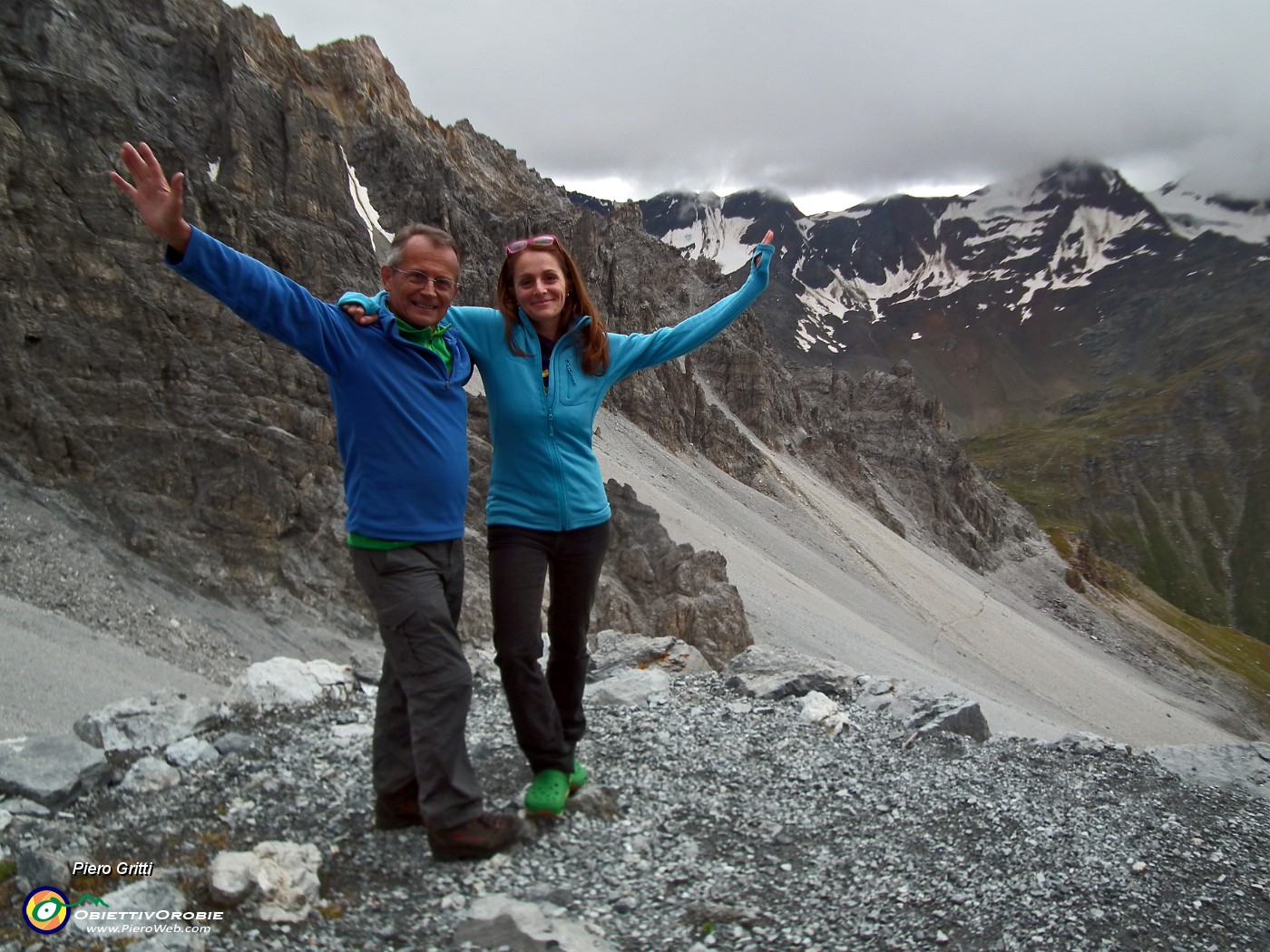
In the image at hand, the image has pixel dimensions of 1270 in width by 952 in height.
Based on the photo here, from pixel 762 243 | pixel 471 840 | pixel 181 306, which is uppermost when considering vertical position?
pixel 181 306

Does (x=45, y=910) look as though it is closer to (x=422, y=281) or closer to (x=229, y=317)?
(x=422, y=281)

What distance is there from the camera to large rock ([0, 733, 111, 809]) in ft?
18.3

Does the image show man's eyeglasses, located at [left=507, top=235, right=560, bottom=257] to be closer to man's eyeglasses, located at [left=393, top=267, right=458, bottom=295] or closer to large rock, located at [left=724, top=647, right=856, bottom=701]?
man's eyeglasses, located at [left=393, top=267, right=458, bottom=295]

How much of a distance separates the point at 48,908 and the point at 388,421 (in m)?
3.06

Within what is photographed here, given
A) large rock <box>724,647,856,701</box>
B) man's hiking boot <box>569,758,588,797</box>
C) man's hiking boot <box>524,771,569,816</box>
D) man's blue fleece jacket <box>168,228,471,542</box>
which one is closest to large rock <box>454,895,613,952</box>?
man's hiking boot <box>524,771,569,816</box>

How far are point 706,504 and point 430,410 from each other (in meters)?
51.5

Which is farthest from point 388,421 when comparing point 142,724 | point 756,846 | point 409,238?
point 142,724

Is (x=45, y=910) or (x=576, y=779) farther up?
(x=576, y=779)

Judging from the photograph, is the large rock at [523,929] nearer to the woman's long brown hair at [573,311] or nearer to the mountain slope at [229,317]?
the woman's long brown hair at [573,311]

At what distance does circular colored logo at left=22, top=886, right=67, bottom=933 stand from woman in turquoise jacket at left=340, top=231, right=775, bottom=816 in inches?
101

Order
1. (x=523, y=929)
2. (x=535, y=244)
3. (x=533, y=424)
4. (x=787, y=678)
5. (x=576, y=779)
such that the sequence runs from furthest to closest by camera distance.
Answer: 1. (x=787, y=678)
2. (x=576, y=779)
3. (x=535, y=244)
4. (x=533, y=424)
5. (x=523, y=929)

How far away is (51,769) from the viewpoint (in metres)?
5.79

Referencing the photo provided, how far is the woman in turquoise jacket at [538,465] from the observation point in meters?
5.57

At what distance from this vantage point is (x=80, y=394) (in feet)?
87.4
